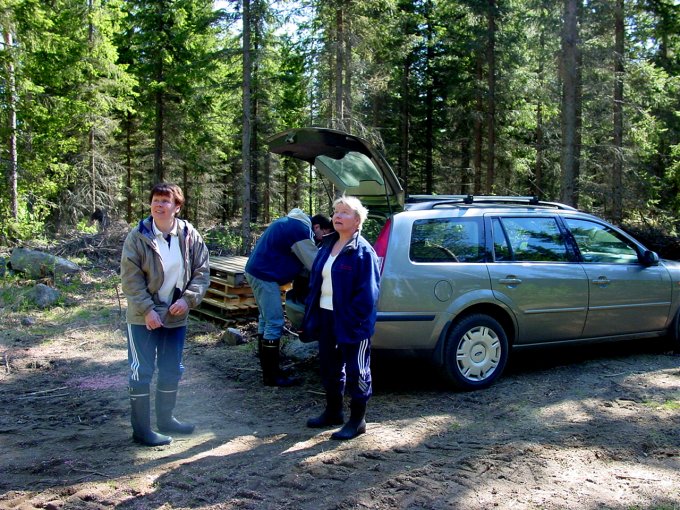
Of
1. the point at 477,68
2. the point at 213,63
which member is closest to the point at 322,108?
the point at 213,63

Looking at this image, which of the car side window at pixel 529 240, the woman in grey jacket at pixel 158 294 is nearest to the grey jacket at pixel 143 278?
the woman in grey jacket at pixel 158 294

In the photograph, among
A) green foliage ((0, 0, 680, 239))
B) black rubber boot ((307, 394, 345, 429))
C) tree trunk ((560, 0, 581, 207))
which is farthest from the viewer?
green foliage ((0, 0, 680, 239))

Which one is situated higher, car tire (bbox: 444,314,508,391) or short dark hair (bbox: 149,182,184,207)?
short dark hair (bbox: 149,182,184,207)

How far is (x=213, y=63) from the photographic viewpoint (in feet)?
60.0

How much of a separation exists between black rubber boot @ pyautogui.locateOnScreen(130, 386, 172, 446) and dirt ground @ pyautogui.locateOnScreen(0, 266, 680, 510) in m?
0.09

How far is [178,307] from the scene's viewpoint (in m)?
4.21

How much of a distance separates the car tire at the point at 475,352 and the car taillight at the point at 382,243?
96cm

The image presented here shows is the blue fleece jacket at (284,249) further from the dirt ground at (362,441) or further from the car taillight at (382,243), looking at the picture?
the dirt ground at (362,441)

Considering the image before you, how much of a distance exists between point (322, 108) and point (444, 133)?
8871mm

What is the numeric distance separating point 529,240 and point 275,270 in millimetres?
2623

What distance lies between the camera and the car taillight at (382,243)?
5207 mm

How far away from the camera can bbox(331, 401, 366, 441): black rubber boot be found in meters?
4.35

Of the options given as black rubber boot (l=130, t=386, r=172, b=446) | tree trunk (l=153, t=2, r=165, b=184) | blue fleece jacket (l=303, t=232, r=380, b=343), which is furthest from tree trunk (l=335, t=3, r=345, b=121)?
black rubber boot (l=130, t=386, r=172, b=446)

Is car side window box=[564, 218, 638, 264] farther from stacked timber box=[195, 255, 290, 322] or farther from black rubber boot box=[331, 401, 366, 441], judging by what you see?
stacked timber box=[195, 255, 290, 322]
